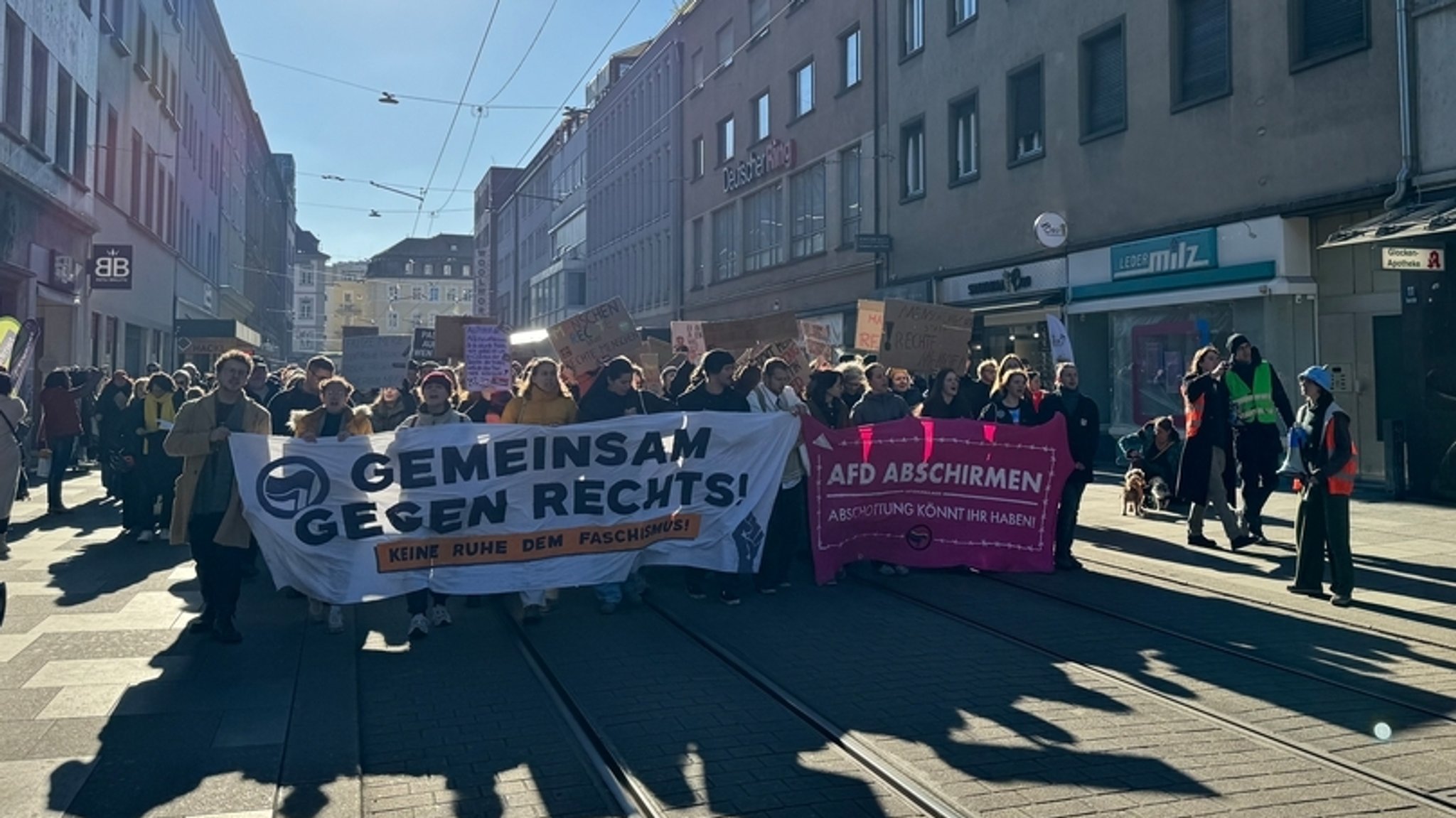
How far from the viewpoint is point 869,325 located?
15977 millimetres

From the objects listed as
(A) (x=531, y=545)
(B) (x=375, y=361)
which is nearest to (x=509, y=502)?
(A) (x=531, y=545)

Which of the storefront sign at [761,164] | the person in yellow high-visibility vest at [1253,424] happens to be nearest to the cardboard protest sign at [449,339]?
the person in yellow high-visibility vest at [1253,424]

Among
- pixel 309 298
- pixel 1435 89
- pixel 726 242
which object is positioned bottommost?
pixel 1435 89

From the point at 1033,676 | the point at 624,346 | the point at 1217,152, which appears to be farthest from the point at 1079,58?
the point at 1033,676

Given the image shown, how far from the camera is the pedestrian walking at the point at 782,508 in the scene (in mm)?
9398

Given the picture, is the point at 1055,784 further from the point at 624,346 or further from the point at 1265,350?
the point at 1265,350

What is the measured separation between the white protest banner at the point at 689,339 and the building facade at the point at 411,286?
110m

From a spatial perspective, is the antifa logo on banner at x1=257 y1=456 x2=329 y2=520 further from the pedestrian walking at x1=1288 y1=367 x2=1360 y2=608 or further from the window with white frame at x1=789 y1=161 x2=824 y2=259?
the window with white frame at x1=789 y1=161 x2=824 y2=259

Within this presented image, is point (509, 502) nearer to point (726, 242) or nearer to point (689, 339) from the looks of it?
point (689, 339)

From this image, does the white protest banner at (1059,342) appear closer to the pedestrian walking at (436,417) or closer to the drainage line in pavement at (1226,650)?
the drainage line in pavement at (1226,650)

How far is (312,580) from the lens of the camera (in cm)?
780

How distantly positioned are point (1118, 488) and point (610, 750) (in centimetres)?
1358

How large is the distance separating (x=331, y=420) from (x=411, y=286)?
124548mm

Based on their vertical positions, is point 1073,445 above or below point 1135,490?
above
